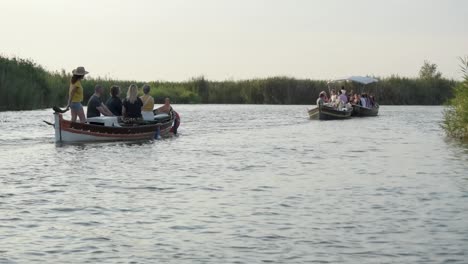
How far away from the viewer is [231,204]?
1401 centimetres

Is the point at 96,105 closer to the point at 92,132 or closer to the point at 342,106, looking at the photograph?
the point at 92,132

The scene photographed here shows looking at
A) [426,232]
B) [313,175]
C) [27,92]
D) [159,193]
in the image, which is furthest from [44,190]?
[27,92]

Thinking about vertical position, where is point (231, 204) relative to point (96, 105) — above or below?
below

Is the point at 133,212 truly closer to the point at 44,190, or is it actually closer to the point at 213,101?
the point at 44,190

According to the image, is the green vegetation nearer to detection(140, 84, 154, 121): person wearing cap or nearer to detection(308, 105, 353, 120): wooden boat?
detection(140, 84, 154, 121): person wearing cap

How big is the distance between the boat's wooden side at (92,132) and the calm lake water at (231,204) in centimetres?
53

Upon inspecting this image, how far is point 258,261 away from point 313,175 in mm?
8893

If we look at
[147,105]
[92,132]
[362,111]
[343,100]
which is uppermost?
[147,105]

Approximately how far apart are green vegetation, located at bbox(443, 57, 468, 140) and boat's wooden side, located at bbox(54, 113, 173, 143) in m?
9.32

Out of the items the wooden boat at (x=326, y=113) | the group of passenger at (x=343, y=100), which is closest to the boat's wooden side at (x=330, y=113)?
the wooden boat at (x=326, y=113)

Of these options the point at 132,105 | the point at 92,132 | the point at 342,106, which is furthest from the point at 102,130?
the point at 342,106

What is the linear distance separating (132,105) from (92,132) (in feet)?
6.10

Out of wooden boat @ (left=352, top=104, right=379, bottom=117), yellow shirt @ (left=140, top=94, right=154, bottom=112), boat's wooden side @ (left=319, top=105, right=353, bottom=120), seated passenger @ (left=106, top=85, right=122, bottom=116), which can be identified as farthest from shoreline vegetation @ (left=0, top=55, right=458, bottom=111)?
seated passenger @ (left=106, top=85, right=122, bottom=116)

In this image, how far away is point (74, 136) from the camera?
87.2ft
